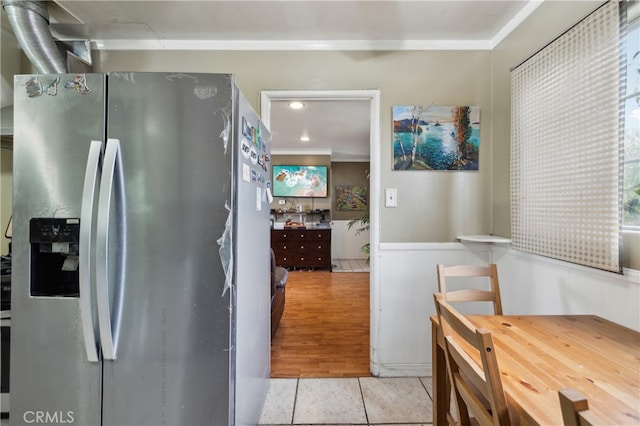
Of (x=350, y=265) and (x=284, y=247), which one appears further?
(x=350, y=265)

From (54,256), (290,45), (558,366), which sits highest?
(290,45)

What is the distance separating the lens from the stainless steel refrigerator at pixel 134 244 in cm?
99

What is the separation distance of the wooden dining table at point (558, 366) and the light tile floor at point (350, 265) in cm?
415

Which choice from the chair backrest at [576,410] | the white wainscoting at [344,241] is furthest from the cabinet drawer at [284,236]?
the chair backrest at [576,410]

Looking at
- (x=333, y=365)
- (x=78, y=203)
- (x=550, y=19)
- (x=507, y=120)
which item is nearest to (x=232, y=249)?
(x=78, y=203)

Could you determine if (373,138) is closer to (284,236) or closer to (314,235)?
(314,235)

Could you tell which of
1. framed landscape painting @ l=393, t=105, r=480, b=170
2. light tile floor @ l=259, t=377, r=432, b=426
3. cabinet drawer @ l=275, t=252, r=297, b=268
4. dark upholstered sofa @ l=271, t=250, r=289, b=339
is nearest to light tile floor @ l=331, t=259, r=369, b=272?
cabinet drawer @ l=275, t=252, r=297, b=268

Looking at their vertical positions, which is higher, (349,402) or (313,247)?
(313,247)

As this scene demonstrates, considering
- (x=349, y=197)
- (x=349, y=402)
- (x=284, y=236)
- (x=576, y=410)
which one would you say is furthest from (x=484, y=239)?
(x=349, y=197)

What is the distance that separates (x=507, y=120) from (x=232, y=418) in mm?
2408

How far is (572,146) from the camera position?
130 centimetres

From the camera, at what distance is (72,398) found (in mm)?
988

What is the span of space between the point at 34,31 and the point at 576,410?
2816 mm

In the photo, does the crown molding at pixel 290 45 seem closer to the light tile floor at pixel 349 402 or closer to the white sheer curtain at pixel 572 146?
the white sheer curtain at pixel 572 146
